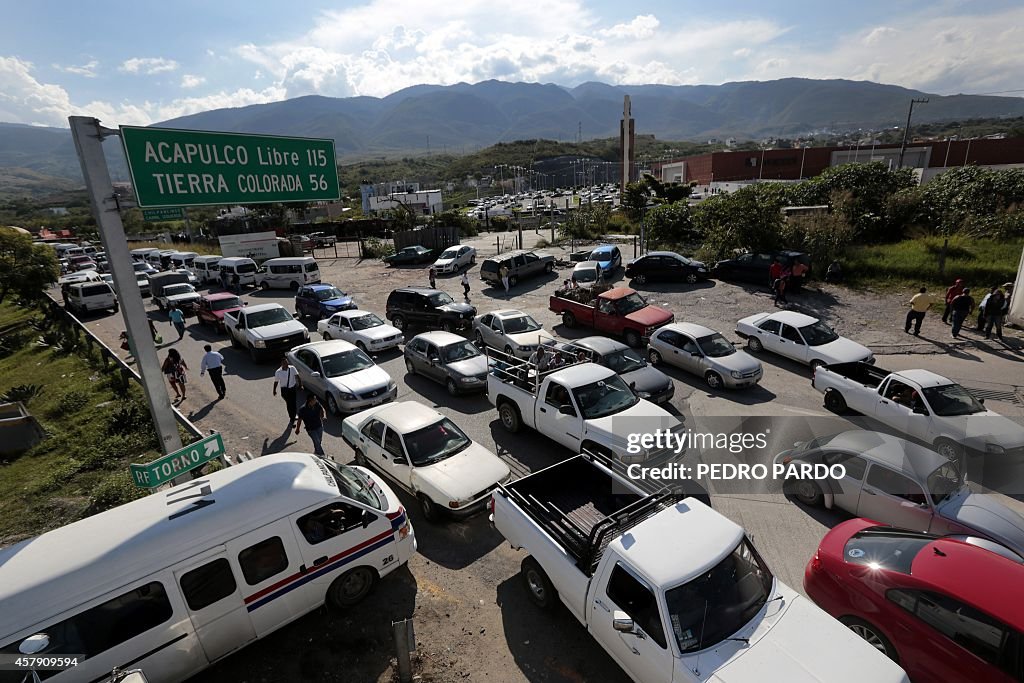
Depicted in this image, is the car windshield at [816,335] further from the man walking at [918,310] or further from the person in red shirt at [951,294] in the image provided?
the person in red shirt at [951,294]

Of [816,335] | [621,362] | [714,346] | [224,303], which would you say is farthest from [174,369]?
[816,335]

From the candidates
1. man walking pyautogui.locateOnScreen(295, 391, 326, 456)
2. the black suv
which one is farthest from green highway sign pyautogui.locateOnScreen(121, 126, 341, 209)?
the black suv

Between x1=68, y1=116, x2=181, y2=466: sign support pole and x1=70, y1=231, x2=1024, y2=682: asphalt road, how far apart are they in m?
3.60

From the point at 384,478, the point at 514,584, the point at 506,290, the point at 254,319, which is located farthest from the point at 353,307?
the point at 514,584

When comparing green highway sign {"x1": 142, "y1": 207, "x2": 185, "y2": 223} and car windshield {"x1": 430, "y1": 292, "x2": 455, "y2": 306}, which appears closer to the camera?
green highway sign {"x1": 142, "y1": 207, "x2": 185, "y2": 223}

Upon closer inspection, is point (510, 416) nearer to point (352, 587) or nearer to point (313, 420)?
point (313, 420)

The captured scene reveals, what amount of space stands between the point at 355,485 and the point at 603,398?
4.85 meters

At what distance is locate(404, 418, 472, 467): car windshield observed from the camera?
848 centimetres

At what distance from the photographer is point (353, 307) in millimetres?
21047

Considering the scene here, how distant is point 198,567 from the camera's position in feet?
17.3

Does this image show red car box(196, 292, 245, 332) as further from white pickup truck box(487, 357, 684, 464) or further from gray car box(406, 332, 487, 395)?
white pickup truck box(487, 357, 684, 464)

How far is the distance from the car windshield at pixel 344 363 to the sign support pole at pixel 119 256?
18.5ft

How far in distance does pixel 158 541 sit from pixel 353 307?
1651 cm

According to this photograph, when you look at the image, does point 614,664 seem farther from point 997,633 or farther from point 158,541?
point 158,541
